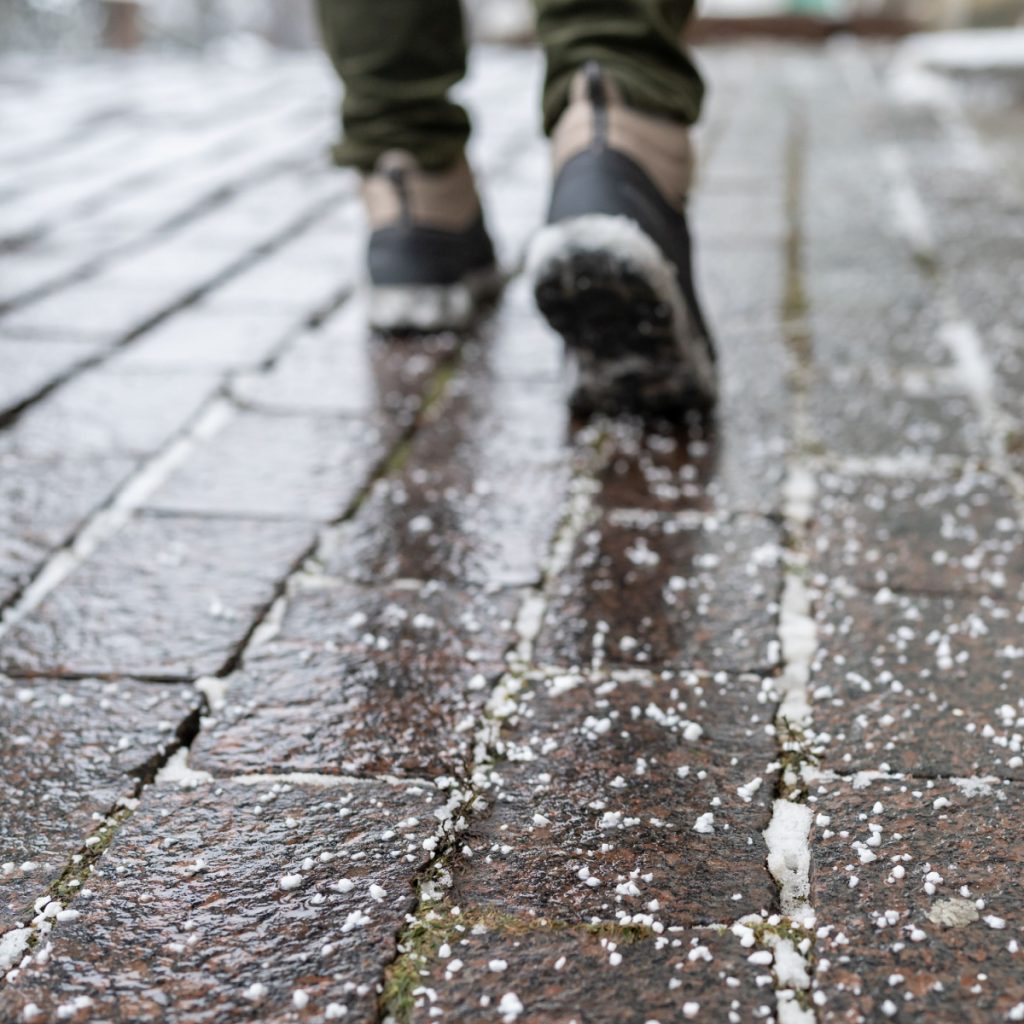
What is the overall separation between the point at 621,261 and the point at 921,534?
0.58 metres

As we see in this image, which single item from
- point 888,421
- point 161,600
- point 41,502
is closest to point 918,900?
point 161,600

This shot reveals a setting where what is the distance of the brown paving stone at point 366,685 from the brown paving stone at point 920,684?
0.39 meters

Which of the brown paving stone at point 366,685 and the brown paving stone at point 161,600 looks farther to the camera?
the brown paving stone at point 161,600

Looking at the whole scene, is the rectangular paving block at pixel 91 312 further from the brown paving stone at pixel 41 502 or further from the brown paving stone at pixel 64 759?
the brown paving stone at pixel 64 759

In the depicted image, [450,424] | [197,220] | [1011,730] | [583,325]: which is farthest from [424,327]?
[1011,730]

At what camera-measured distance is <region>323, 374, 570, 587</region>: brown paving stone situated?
175 cm

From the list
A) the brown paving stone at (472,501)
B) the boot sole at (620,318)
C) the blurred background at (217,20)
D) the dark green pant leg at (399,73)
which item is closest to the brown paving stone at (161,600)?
the brown paving stone at (472,501)

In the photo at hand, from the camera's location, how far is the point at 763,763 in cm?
130

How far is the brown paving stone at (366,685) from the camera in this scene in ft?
4.36

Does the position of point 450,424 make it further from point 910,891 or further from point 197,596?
point 910,891

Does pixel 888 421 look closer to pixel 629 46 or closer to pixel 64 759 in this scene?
pixel 629 46

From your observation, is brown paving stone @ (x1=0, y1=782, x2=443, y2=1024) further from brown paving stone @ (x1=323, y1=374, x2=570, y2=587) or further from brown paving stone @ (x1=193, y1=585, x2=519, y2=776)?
brown paving stone @ (x1=323, y1=374, x2=570, y2=587)

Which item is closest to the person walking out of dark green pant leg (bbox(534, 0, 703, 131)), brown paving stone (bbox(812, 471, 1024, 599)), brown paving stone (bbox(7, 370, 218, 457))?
dark green pant leg (bbox(534, 0, 703, 131))

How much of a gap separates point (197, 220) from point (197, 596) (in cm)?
234
